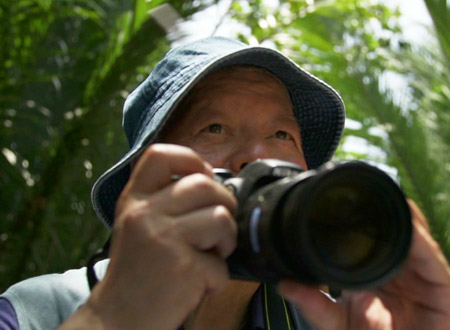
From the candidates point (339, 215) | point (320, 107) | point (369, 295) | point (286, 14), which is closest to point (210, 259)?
point (339, 215)

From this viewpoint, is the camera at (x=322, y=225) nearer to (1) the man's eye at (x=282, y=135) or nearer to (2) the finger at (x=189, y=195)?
(2) the finger at (x=189, y=195)

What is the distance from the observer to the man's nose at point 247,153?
4.75 feet

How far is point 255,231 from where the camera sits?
102cm

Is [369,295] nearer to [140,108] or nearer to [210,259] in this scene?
[210,259]

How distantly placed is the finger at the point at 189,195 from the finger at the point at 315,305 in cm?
18

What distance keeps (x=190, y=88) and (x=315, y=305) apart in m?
0.56

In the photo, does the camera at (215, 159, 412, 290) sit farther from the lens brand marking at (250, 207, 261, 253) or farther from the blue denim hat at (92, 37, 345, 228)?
the blue denim hat at (92, 37, 345, 228)

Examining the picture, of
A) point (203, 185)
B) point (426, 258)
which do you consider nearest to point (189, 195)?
point (203, 185)

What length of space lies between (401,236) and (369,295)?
0.23 meters

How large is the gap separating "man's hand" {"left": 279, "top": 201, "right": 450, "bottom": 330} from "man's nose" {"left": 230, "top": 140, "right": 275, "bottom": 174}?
0.35m

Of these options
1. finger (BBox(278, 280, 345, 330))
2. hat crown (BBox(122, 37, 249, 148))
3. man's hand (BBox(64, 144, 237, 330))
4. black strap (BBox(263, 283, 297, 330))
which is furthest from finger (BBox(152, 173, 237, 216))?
black strap (BBox(263, 283, 297, 330))

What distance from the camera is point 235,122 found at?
1532mm

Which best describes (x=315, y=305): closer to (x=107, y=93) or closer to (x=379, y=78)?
(x=107, y=93)

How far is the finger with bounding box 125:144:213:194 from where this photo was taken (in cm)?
108
